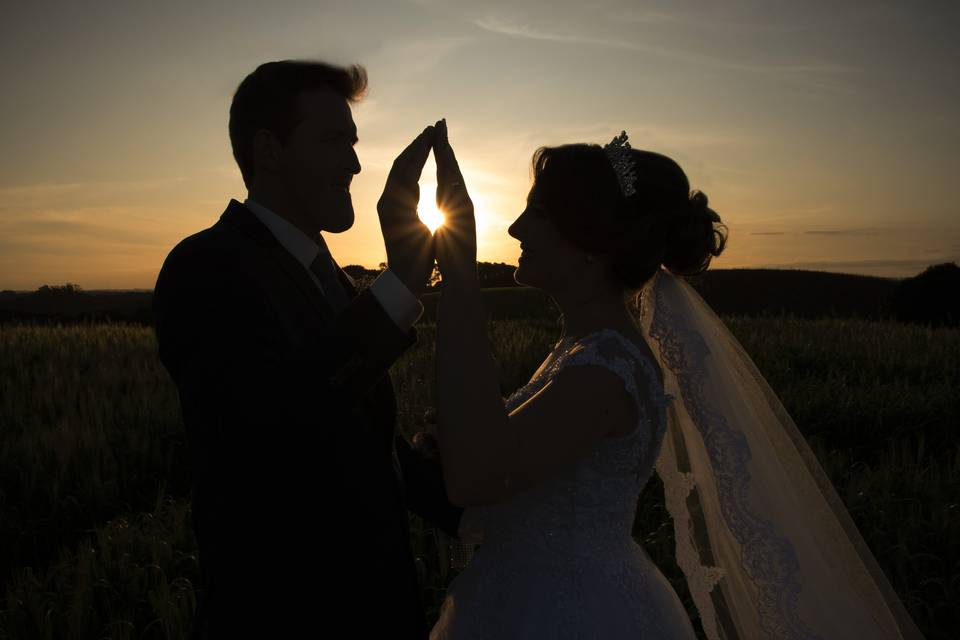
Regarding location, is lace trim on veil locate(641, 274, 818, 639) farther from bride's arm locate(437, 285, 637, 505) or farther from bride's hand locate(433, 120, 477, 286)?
bride's hand locate(433, 120, 477, 286)

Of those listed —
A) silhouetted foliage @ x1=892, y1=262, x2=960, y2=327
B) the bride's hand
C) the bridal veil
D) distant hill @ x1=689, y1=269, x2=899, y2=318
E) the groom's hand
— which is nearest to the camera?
the groom's hand

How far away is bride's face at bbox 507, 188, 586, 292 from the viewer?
3.03 meters

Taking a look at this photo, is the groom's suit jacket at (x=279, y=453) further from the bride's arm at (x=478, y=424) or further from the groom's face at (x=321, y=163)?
the groom's face at (x=321, y=163)

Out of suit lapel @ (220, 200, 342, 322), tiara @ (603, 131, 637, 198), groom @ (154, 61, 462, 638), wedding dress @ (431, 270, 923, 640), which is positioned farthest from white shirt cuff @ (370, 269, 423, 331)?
tiara @ (603, 131, 637, 198)

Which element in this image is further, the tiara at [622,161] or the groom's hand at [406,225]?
the tiara at [622,161]

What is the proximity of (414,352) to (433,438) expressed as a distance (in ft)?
27.1

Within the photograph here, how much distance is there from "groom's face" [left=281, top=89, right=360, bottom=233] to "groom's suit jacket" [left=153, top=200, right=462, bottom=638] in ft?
1.80

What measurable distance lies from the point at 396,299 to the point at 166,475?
18.9 ft

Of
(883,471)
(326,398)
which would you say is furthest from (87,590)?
(883,471)

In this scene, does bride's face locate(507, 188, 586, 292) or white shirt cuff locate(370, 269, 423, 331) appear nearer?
white shirt cuff locate(370, 269, 423, 331)

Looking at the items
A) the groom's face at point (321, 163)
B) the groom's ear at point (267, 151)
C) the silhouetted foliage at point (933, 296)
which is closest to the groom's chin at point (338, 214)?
the groom's face at point (321, 163)

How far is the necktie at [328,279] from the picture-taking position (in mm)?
3016

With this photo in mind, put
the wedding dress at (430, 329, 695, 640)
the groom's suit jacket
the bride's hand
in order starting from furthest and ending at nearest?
1. the wedding dress at (430, 329, 695, 640)
2. the bride's hand
3. the groom's suit jacket

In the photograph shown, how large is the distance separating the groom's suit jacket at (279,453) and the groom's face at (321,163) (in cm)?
55
